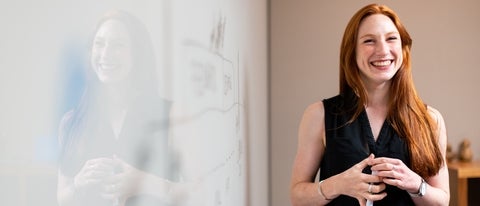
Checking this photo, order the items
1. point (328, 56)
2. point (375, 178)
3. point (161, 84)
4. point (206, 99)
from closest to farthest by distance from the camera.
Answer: point (161, 84), point (206, 99), point (375, 178), point (328, 56)

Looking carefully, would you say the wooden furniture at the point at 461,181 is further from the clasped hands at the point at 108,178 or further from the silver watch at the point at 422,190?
the clasped hands at the point at 108,178

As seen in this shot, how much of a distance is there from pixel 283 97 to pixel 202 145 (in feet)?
6.77

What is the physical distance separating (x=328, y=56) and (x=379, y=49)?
132 cm

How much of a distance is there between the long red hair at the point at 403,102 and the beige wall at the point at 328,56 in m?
1.23

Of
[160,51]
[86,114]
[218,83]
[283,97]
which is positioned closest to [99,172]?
[86,114]

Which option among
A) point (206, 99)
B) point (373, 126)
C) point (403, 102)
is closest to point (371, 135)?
point (373, 126)

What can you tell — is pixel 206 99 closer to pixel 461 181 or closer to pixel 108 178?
pixel 108 178

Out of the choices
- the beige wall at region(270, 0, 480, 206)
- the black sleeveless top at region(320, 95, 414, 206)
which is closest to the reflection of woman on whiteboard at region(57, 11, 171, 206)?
the black sleeveless top at region(320, 95, 414, 206)

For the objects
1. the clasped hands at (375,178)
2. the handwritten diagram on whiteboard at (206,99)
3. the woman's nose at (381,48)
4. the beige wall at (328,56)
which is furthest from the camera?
the beige wall at (328,56)

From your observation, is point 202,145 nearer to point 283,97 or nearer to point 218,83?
point 218,83

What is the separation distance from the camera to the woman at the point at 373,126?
142 centimetres

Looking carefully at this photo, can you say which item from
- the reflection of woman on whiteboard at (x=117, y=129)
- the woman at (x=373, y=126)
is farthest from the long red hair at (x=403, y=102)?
the reflection of woman on whiteboard at (x=117, y=129)

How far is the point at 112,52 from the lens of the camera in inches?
14.5

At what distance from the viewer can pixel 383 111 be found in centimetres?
151
